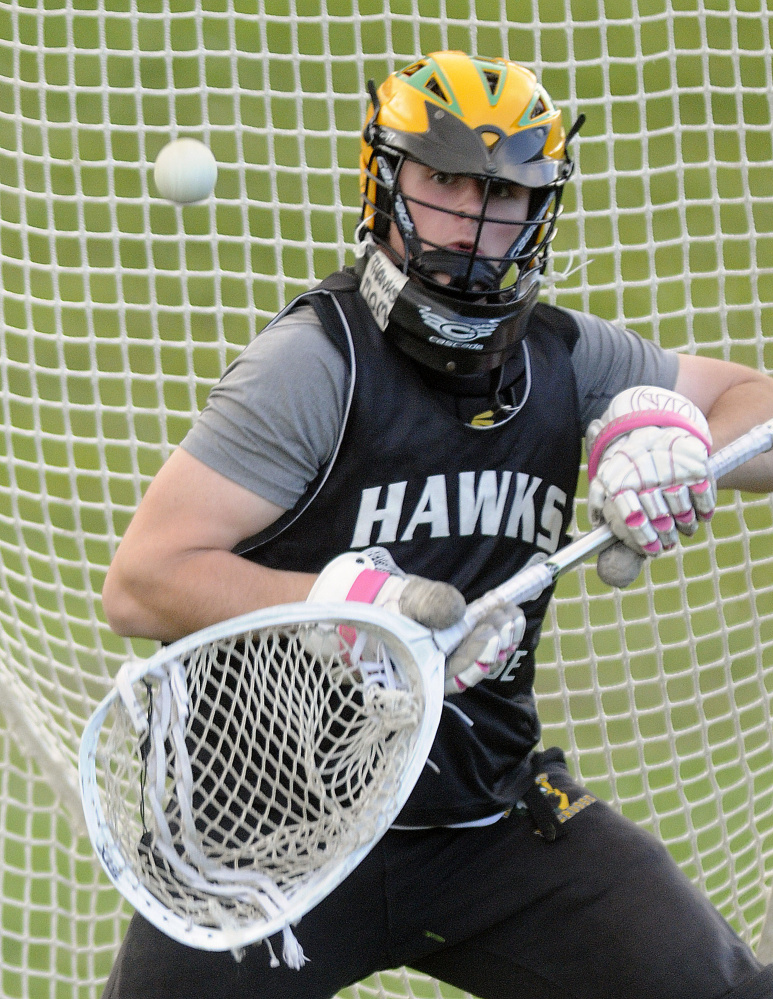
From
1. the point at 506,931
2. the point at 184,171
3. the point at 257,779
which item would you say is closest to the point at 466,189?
the point at 184,171

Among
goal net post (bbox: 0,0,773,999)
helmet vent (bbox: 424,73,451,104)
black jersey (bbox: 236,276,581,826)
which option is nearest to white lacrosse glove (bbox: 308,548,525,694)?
black jersey (bbox: 236,276,581,826)

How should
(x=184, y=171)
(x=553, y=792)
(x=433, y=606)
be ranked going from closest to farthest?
(x=433, y=606)
(x=553, y=792)
(x=184, y=171)

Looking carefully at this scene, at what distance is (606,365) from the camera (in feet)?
8.21

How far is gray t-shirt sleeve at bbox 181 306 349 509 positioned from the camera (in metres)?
2.06

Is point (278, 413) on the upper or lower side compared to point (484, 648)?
upper

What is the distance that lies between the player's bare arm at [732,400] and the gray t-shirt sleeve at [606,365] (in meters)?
0.11

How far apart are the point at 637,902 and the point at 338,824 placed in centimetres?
63

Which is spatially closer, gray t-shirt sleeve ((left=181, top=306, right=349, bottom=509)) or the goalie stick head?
the goalie stick head

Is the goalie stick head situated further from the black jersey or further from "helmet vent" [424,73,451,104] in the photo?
"helmet vent" [424,73,451,104]

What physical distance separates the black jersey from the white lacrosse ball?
82 cm

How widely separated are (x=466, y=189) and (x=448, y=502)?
1.84ft

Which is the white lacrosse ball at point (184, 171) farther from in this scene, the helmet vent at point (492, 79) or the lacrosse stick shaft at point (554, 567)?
the lacrosse stick shaft at point (554, 567)

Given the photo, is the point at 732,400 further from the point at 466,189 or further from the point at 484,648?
the point at 484,648

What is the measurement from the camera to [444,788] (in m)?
2.28
